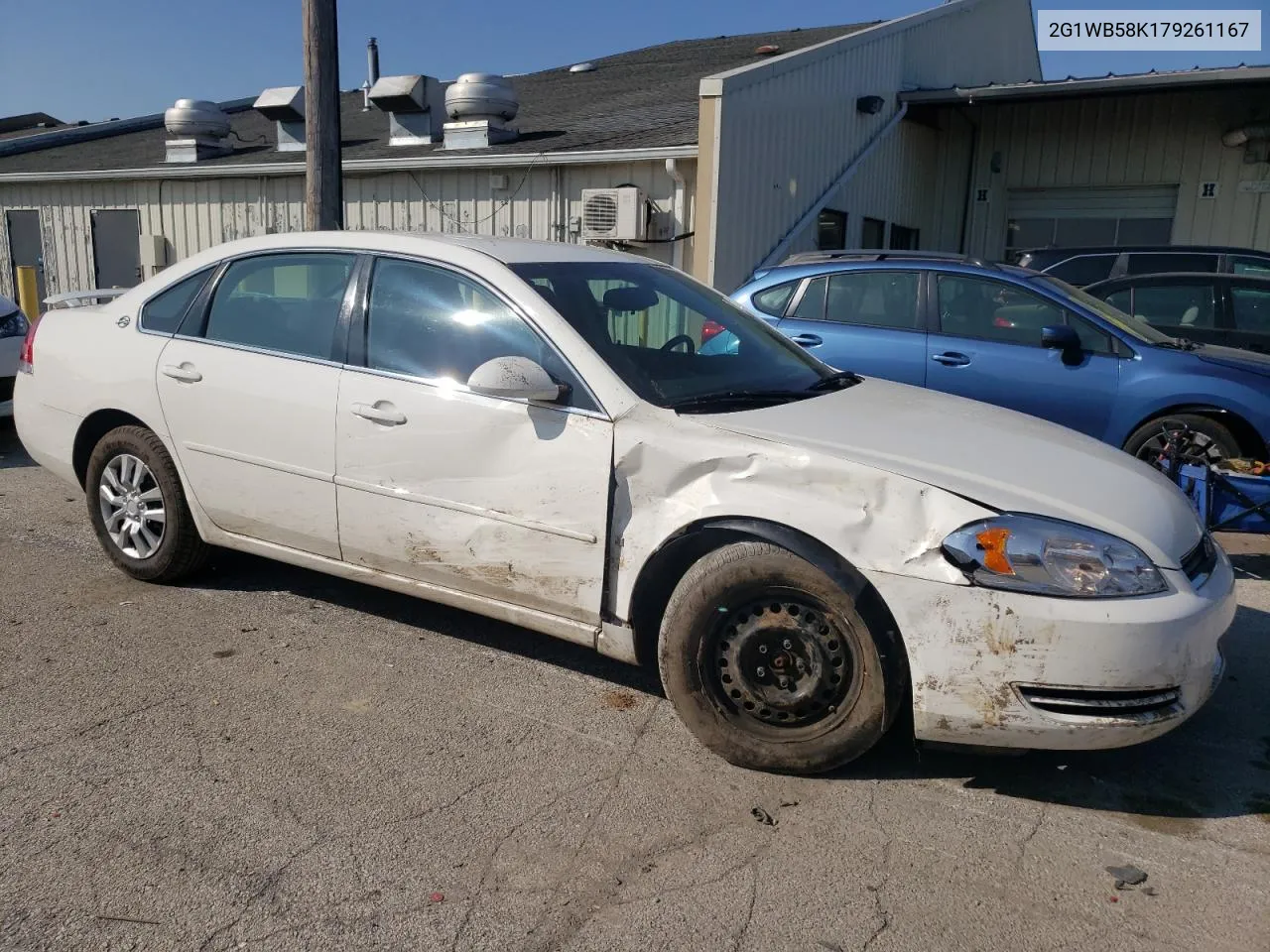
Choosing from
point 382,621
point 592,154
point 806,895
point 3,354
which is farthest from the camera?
point 592,154

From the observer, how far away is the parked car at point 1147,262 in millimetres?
9555

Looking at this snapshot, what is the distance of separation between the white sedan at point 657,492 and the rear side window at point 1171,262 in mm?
6629

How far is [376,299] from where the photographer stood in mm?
4098

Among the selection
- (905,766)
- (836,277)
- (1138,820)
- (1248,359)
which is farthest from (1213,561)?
(836,277)

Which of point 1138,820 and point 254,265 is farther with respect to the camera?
point 254,265

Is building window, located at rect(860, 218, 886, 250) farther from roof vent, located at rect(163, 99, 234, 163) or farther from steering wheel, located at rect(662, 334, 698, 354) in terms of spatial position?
steering wheel, located at rect(662, 334, 698, 354)

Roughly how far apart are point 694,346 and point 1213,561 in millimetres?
1951

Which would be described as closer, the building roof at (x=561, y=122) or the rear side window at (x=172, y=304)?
the rear side window at (x=172, y=304)

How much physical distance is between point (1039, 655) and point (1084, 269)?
7.95m

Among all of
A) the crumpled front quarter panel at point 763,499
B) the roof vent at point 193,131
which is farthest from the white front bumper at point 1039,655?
the roof vent at point 193,131

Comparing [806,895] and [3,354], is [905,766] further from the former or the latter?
[3,354]

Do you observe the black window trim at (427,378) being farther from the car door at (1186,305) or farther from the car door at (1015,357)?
the car door at (1186,305)

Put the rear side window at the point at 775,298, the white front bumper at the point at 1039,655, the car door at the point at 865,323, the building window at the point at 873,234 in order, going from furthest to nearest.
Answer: the building window at the point at 873,234
the rear side window at the point at 775,298
the car door at the point at 865,323
the white front bumper at the point at 1039,655

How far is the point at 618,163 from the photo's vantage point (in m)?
11.0
